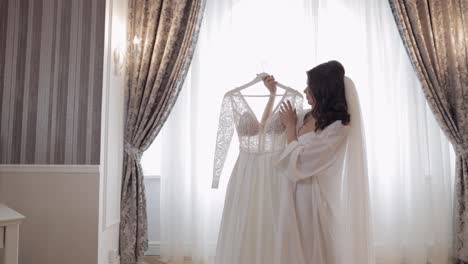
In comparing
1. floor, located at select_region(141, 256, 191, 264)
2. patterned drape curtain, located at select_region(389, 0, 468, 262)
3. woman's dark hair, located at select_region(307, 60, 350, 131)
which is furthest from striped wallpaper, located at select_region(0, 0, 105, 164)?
patterned drape curtain, located at select_region(389, 0, 468, 262)

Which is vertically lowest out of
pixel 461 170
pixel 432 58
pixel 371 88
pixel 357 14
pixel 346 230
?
pixel 346 230

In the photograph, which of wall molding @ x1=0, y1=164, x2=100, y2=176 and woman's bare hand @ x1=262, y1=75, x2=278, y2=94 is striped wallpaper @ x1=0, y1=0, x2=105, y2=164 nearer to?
wall molding @ x1=0, y1=164, x2=100, y2=176

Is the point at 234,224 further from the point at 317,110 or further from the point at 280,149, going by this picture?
the point at 317,110

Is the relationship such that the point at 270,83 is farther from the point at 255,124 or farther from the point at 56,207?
the point at 56,207

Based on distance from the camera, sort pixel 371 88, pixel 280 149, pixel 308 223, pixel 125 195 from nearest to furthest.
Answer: pixel 308 223 → pixel 280 149 → pixel 125 195 → pixel 371 88

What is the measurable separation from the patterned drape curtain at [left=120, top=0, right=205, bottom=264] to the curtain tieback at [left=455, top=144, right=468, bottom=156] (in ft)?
8.18

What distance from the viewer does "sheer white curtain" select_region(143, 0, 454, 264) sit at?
10.5 ft

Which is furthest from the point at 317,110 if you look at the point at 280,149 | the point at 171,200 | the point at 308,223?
the point at 171,200

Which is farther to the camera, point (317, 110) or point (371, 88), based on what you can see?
point (371, 88)

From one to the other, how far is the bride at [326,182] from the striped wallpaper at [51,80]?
1416 mm

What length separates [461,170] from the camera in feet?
10.3

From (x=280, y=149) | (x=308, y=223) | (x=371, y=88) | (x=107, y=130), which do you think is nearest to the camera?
(x=308, y=223)

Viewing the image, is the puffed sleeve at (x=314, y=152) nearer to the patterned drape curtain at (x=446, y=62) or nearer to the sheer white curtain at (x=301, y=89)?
the sheer white curtain at (x=301, y=89)

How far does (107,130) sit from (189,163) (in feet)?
2.87
